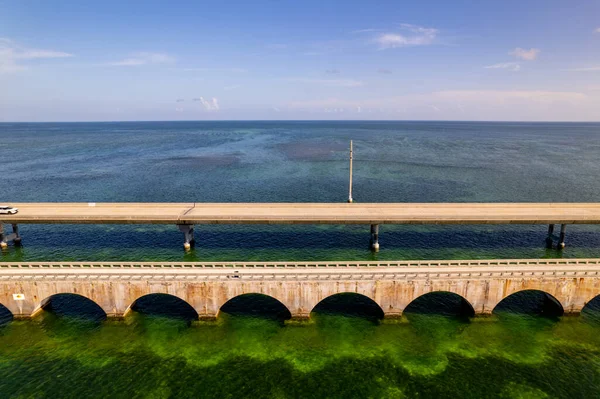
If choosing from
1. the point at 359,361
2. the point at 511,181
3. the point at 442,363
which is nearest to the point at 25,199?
the point at 359,361

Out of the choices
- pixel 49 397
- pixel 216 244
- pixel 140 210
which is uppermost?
pixel 140 210

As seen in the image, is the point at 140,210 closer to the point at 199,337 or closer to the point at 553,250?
the point at 199,337

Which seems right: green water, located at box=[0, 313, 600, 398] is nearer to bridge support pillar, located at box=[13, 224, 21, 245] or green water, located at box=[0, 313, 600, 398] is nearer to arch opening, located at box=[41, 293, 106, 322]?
arch opening, located at box=[41, 293, 106, 322]

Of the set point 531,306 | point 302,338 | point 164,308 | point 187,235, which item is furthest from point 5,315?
point 531,306

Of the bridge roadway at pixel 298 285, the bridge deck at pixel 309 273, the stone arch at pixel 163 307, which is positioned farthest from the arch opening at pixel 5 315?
the stone arch at pixel 163 307

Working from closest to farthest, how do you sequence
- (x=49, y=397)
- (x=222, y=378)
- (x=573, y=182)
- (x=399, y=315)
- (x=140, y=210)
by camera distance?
(x=49, y=397)
(x=222, y=378)
(x=399, y=315)
(x=140, y=210)
(x=573, y=182)

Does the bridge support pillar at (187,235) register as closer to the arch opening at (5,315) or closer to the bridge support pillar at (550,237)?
the arch opening at (5,315)

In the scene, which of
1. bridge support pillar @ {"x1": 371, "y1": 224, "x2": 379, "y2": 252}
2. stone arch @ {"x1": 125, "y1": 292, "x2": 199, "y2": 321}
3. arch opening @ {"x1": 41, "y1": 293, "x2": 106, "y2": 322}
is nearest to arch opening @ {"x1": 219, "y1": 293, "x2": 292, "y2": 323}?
stone arch @ {"x1": 125, "y1": 292, "x2": 199, "y2": 321}
